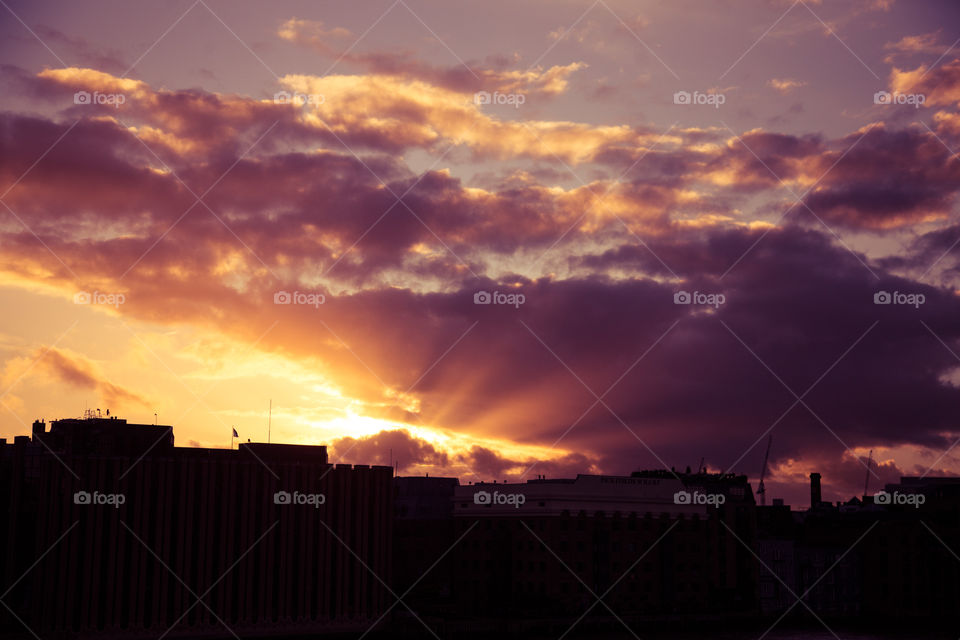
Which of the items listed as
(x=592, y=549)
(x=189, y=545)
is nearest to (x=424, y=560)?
(x=592, y=549)

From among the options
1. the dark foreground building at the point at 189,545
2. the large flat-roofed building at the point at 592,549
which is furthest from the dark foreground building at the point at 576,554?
the dark foreground building at the point at 189,545

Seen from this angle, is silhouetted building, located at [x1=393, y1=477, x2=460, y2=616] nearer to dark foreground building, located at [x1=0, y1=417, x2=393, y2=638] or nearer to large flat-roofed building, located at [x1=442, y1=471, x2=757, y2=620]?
large flat-roofed building, located at [x1=442, y1=471, x2=757, y2=620]

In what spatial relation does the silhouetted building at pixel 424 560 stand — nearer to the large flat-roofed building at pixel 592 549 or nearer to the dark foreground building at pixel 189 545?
the large flat-roofed building at pixel 592 549

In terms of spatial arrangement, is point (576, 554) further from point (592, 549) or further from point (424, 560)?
point (424, 560)

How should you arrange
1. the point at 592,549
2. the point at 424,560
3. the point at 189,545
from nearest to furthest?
the point at 189,545 → the point at 592,549 → the point at 424,560

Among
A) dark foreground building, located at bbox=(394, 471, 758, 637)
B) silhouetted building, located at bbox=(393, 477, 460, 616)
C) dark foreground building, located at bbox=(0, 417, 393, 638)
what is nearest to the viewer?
dark foreground building, located at bbox=(0, 417, 393, 638)

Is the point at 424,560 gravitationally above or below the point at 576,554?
below

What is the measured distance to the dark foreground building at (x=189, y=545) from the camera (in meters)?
114

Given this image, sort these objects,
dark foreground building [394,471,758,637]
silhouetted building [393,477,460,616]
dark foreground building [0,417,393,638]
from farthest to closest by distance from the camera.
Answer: silhouetted building [393,477,460,616]
dark foreground building [394,471,758,637]
dark foreground building [0,417,393,638]

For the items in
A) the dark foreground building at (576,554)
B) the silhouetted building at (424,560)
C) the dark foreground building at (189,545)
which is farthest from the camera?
the silhouetted building at (424,560)

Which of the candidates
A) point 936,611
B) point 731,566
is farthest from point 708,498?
point 936,611

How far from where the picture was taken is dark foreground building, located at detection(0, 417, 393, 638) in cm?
11425

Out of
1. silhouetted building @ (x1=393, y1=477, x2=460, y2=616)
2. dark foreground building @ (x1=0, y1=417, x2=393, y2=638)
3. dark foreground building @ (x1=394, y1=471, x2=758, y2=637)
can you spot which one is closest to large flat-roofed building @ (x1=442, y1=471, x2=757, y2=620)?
dark foreground building @ (x1=394, y1=471, x2=758, y2=637)

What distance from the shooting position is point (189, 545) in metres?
121
